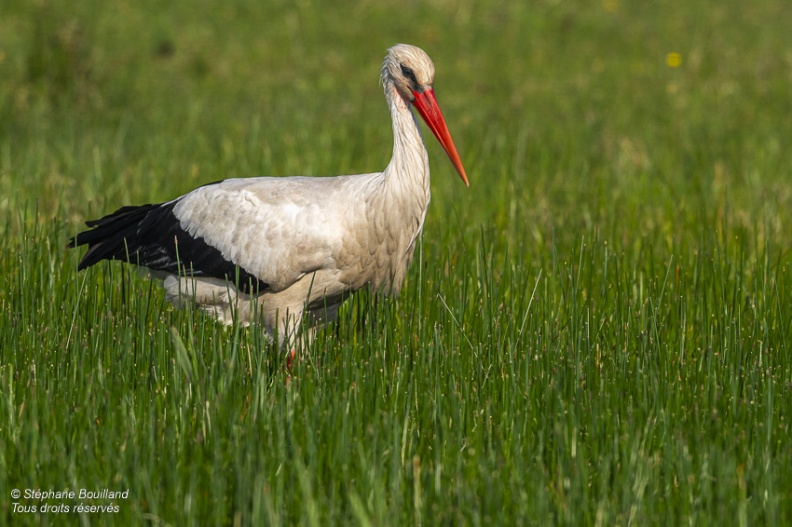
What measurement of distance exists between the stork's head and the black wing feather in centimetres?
102

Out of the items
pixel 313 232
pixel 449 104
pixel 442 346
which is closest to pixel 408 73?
pixel 313 232

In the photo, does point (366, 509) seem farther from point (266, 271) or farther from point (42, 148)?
point (42, 148)

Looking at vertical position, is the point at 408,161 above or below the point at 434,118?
below

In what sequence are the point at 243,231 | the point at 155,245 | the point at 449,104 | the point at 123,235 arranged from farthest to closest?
1. the point at 449,104
2. the point at 123,235
3. the point at 155,245
4. the point at 243,231

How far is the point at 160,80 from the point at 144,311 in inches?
366

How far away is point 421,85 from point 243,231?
1.02 meters

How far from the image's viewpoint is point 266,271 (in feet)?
14.5

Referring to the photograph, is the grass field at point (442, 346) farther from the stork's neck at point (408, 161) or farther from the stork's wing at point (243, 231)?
the stork's neck at point (408, 161)

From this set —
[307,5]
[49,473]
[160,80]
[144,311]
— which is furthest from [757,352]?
[307,5]

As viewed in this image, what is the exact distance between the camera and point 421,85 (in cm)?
436

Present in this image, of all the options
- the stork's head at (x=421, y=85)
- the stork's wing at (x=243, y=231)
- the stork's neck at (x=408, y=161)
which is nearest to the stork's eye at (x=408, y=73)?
the stork's head at (x=421, y=85)

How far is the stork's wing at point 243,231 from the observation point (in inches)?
171

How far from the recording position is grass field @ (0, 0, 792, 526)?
9.55 ft

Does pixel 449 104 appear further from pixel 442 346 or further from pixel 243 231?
pixel 442 346
